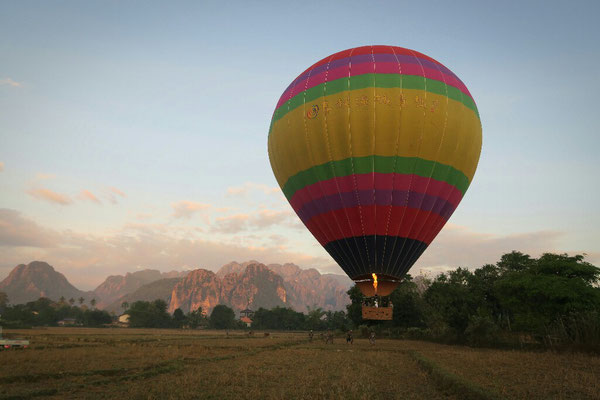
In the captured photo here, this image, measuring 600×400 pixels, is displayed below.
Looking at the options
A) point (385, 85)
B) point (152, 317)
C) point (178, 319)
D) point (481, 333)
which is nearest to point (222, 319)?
point (178, 319)

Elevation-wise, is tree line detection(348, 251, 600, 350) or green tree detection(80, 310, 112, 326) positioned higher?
tree line detection(348, 251, 600, 350)

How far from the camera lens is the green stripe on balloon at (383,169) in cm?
2069

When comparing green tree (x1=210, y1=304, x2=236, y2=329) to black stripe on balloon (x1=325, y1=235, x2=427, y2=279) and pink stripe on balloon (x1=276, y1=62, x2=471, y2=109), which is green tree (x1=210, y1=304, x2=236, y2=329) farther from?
pink stripe on balloon (x1=276, y1=62, x2=471, y2=109)

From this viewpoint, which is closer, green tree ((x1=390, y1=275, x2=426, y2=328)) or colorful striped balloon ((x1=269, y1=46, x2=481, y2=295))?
colorful striped balloon ((x1=269, y1=46, x2=481, y2=295))

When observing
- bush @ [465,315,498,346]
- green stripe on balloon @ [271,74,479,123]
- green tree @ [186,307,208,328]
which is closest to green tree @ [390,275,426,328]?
bush @ [465,315,498,346]

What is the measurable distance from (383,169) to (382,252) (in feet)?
14.5

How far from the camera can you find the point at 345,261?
22.5 m

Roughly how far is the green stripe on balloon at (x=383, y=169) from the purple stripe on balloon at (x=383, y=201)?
1.08 meters

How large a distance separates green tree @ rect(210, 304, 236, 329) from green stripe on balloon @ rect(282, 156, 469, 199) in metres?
107

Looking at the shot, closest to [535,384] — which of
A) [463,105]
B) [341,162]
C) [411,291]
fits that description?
[341,162]

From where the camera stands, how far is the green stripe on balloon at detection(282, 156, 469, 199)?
2069 centimetres

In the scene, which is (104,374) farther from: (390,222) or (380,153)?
(380,153)

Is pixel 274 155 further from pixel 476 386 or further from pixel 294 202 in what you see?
pixel 476 386

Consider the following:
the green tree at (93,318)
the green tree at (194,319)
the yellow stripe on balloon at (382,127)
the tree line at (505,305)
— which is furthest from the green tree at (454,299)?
the green tree at (93,318)
